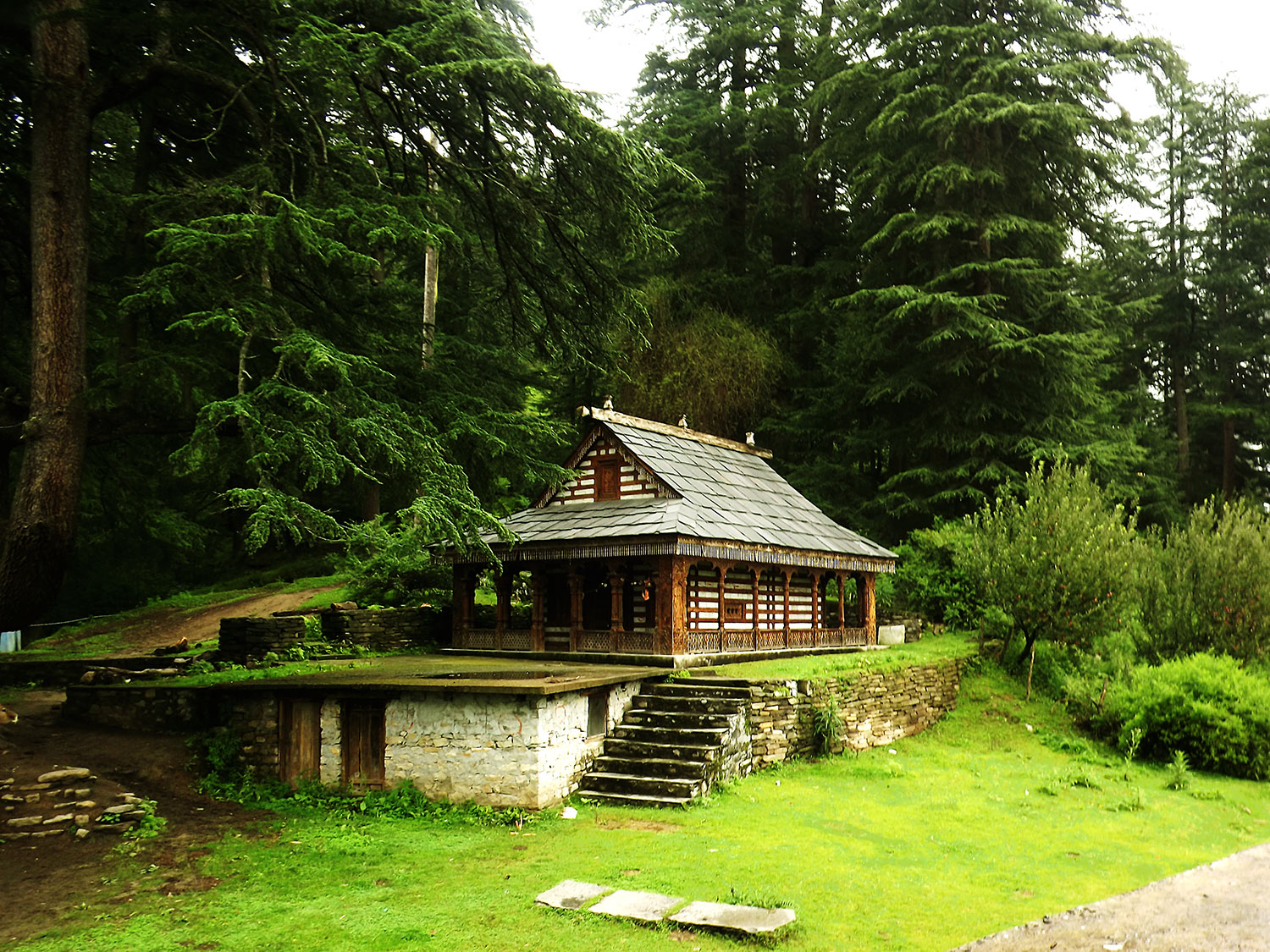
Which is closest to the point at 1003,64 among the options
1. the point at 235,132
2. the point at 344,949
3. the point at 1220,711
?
the point at 1220,711

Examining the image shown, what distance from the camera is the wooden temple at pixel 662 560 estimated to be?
61.8 ft

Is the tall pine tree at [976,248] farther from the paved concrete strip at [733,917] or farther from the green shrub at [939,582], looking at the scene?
the paved concrete strip at [733,917]

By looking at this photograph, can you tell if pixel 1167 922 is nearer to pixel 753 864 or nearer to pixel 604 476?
pixel 753 864

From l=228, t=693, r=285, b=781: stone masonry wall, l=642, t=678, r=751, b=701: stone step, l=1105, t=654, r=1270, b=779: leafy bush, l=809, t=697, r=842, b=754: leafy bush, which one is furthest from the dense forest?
l=1105, t=654, r=1270, b=779: leafy bush

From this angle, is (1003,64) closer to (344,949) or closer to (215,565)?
(344,949)

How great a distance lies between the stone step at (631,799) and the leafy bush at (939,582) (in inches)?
643

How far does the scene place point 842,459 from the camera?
33.7 meters

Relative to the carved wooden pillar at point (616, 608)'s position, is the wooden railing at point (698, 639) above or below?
below

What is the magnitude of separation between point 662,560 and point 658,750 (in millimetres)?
4921

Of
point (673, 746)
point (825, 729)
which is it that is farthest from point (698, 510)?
point (673, 746)

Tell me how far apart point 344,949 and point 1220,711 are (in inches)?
664

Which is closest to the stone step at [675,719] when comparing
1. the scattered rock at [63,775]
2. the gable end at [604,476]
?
the gable end at [604,476]

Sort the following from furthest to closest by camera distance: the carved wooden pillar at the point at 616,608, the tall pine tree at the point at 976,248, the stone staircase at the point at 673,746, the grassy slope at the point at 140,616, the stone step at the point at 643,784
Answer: the tall pine tree at the point at 976,248, the grassy slope at the point at 140,616, the carved wooden pillar at the point at 616,608, the stone staircase at the point at 673,746, the stone step at the point at 643,784

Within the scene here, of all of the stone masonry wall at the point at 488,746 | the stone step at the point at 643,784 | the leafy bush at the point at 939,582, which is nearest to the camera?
the stone masonry wall at the point at 488,746
